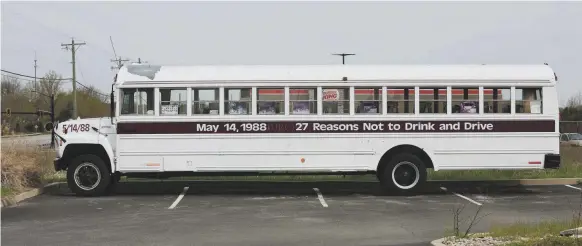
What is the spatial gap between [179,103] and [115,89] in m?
1.36

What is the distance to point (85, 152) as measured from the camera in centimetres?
1164

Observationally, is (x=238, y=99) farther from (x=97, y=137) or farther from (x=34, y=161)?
(x=34, y=161)

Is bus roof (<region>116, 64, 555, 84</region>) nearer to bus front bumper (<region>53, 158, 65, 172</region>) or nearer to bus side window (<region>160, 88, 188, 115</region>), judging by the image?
bus side window (<region>160, 88, 188, 115</region>)

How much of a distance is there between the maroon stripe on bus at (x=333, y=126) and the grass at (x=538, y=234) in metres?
4.12

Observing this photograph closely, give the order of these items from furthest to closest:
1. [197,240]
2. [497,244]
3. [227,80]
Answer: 1. [227,80]
2. [197,240]
3. [497,244]

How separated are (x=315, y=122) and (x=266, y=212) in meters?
2.56

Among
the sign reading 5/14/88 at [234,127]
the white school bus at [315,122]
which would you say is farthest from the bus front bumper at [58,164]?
the sign reading 5/14/88 at [234,127]

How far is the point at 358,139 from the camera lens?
11.4 metres

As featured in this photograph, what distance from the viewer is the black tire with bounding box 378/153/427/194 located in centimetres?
1146

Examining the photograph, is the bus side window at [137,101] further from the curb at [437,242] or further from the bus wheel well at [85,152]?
the curb at [437,242]

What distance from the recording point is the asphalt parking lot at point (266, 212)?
294 inches

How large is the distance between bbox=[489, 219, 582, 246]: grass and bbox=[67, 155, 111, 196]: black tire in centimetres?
784

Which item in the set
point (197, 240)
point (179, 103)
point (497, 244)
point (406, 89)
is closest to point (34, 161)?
point (179, 103)

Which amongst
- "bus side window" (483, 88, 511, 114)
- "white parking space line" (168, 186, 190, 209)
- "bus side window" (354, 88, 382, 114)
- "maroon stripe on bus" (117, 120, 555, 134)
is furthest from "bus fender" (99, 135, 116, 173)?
"bus side window" (483, 88, 511, 114)
